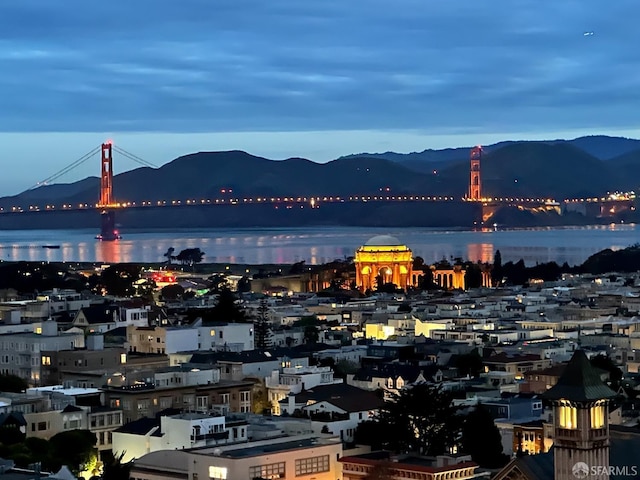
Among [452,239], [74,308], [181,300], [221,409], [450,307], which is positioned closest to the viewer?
[221,409]

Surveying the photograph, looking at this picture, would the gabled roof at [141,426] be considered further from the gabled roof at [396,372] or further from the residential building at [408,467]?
the gabled roof at [396,372]

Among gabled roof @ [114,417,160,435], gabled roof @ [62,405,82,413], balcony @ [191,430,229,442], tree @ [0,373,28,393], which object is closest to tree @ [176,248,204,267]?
tree @ [0,373,28,393]

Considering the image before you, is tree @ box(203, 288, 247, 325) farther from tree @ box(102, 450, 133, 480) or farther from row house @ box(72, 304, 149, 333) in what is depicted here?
Answer: tree @ box(102, 450, 133, 480)

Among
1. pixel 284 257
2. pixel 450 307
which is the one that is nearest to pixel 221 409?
pixel 450 307

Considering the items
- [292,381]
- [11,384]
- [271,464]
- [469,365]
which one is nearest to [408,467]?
[271,464]

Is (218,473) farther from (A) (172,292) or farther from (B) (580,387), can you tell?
(A) (172,292)

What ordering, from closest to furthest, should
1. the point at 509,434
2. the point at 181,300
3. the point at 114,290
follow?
1. the point at 509,434
2. the point at 181,300
3. the point at 114,290

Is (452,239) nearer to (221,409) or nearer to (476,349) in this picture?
(476,349)
